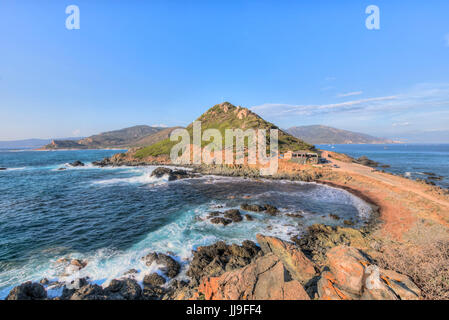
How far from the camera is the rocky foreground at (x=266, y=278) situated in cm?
691

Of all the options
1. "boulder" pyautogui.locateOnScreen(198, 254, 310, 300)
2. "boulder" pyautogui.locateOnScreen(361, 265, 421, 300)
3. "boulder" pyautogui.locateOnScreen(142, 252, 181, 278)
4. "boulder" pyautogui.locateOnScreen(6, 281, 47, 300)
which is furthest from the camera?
"boulder" pyautogui.locateOnScreen(142, 252, 181, 278)

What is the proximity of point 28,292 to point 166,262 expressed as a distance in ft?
26.9

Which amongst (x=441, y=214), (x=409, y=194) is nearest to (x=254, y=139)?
(x=409, y=194)

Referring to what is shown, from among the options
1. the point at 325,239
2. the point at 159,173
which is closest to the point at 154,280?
the point at 325,239

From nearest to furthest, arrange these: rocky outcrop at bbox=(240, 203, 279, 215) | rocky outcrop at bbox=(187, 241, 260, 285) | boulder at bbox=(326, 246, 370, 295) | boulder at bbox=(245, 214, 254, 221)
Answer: boulder at bbox=(326, 246, 370, 295) → rocky outcrop at bbox=(187, 241, 260, 285) → boulder at bbox=(245, 214, 254, 221) → rocky outcrop at bbox=(240, 203, 279, 215)

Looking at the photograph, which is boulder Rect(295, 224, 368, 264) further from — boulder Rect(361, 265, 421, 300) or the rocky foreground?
boulder Rect(361, 265, 421, 300)

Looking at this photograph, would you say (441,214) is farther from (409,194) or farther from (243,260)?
(243,260)

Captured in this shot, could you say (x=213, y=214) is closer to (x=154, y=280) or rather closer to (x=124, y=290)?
(x=154, y=280)

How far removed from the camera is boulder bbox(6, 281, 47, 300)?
9.93 meters

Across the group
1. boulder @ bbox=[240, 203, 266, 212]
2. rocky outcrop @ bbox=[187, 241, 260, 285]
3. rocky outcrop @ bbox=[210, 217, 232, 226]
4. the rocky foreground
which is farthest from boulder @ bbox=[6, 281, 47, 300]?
boulder @ bbox=[240, 203, 266, 212]

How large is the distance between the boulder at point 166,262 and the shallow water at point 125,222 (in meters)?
0.72

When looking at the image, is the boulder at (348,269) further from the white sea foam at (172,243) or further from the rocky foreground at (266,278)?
the white sea foam at (172,243)

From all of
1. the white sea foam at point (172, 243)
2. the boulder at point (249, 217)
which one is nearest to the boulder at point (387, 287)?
the white sea foam at point (172, 243)

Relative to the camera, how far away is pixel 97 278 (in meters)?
13.2
